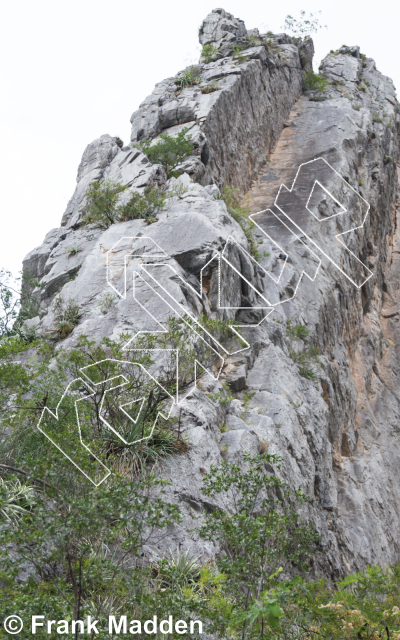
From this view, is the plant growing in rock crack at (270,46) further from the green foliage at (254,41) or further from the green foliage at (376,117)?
the green foliage at (376,117)

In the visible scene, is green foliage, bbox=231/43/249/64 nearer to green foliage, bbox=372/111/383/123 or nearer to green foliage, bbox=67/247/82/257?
green foliage, bbox=372/111/383/123

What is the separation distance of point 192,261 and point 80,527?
7.55 meters

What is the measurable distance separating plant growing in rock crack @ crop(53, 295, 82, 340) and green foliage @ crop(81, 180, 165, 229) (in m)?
3.34

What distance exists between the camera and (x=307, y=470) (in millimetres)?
10492

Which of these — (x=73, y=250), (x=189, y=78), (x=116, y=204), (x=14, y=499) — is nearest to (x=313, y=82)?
(x=189, y=78)

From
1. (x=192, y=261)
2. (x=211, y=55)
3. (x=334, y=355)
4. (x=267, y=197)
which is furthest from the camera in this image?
(x=211, y=55)

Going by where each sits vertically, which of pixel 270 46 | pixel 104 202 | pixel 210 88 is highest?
pixel 270 46

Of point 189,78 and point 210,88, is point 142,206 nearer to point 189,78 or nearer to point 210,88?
point 210,88

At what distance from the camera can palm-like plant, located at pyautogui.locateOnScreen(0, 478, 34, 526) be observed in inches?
195

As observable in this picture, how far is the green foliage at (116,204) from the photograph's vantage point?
43.1 ft

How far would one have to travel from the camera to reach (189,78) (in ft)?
70.3

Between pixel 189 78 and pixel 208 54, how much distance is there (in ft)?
9.53

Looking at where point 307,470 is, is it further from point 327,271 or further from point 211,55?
point 211,55

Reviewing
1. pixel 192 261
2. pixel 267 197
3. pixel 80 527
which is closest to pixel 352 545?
pixel 192 261
